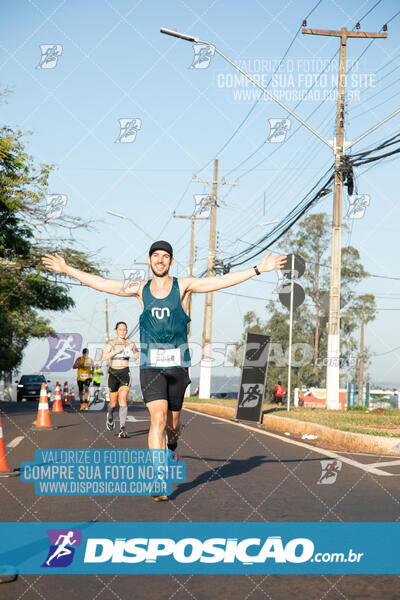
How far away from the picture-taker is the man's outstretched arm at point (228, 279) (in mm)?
7426

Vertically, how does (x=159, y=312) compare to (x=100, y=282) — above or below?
below

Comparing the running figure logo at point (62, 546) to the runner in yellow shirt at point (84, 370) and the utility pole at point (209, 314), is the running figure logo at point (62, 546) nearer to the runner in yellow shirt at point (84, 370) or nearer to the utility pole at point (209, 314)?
the runner in yellow shirt at point (84, 370)

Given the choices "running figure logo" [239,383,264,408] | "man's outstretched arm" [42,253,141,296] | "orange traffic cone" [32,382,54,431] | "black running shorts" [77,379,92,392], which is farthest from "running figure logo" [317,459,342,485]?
"black running shorts" [77,379,92,392]

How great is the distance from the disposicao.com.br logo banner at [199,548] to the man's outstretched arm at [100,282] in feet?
7.92

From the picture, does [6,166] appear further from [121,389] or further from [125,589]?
[125,589]

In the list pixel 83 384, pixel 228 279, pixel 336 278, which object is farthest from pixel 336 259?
pixel 228 279

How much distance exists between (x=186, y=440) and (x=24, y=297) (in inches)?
970

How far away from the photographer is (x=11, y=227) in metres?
28.2

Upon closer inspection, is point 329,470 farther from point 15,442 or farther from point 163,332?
point 15,442

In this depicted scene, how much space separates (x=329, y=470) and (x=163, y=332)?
10.8ft

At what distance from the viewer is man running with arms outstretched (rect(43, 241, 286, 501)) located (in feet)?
23.7

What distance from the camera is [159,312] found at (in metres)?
7.29

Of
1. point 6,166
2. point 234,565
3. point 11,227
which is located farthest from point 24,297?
point 234,565

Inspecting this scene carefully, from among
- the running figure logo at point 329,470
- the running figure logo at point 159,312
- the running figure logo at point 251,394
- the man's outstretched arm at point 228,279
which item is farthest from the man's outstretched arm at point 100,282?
the running figure logo at point 251,394
